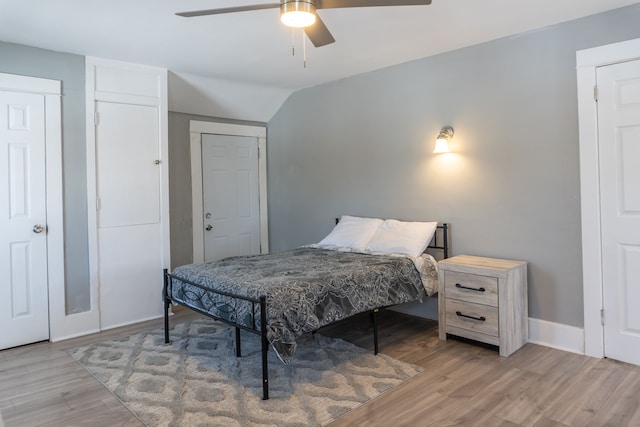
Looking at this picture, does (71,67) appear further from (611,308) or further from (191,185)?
(611,308)

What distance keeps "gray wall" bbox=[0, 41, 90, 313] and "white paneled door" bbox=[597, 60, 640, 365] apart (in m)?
4.14

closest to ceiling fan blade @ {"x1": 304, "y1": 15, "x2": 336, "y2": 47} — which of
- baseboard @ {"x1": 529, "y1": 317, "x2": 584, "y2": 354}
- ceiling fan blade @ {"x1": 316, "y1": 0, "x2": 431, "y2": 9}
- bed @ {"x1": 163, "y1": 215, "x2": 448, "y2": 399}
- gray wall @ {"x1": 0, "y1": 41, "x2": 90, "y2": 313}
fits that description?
ceiling fan blade @ {"x1": 316, "y1": 0, "x2": 431, "y2": 9}

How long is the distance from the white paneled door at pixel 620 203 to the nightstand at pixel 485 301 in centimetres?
56

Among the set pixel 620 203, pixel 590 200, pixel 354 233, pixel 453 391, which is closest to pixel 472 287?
pixel 453 391

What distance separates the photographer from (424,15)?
2971 millimetres

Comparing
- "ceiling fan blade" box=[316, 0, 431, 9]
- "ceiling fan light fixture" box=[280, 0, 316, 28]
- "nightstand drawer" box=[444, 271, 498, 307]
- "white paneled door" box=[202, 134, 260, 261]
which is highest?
"ceiling fan blade" box=[316, 0, 431, 9]

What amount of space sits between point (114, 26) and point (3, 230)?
1848 mm

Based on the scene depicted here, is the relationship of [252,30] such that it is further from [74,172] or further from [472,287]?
[472,287]

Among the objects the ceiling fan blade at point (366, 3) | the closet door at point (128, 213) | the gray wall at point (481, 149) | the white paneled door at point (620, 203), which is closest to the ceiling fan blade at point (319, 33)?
the ceiling fan blade at point (366, 3)

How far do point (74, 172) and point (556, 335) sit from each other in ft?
13.7

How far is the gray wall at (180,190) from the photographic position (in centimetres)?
485

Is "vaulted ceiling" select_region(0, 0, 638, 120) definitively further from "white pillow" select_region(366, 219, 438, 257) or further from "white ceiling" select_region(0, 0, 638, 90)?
"white pillow" select_region(366, 219, 438, 257)

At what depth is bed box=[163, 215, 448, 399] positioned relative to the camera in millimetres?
2551

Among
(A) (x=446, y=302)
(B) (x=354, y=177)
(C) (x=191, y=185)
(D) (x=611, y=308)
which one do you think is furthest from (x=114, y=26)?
(D) (x=611, y=308)
